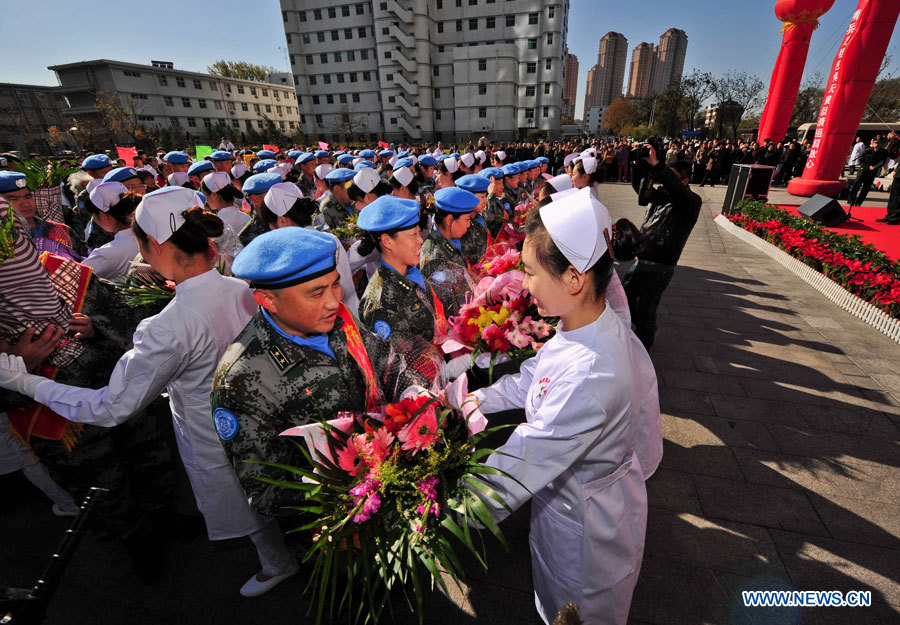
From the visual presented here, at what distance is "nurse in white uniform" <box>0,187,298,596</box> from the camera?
6.68 feet

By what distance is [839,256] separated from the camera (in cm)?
721

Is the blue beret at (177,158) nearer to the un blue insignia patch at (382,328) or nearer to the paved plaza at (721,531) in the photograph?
the paved plaza at (721,531)

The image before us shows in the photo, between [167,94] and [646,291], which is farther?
[167,94]

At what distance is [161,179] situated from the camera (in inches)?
441

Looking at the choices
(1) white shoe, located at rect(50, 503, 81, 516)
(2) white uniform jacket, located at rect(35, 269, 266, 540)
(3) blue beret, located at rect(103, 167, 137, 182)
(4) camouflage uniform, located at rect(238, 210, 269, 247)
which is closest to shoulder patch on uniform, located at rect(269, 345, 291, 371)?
(2) white uniform jacket, located at rect(35, 269, 266, 540)

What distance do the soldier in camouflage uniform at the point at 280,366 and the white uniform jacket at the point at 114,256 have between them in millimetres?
3024

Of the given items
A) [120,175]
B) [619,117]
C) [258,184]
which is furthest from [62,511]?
[619,117]

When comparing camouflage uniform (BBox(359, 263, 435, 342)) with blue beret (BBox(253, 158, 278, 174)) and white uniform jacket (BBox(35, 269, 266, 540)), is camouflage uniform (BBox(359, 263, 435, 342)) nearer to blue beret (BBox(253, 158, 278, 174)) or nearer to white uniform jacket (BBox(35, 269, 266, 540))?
white uniform jacket (BBox(35, 269, 266, 540))

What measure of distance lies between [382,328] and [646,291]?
3.84 m

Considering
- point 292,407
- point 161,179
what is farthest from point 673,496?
point 161,179

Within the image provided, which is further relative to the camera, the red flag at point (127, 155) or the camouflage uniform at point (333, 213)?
the red flag at point (127, 155)

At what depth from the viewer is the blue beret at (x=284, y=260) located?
1669mm

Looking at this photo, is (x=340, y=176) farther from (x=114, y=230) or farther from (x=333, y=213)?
(x=114, y=230)

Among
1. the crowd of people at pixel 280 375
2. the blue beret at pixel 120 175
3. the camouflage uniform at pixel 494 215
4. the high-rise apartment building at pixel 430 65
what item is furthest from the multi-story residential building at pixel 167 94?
the crowd of people at pixel 280 375
